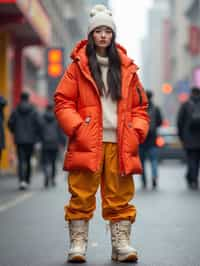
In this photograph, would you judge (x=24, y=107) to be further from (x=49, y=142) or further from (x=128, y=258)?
(x=128, y=258)

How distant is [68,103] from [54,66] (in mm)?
27718

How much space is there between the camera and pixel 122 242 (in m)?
6.70

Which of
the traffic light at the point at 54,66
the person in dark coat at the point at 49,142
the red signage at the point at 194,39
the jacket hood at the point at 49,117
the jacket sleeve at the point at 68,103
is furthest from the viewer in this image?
the red signage at the point at 194,39

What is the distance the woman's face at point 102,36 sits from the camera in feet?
22.3

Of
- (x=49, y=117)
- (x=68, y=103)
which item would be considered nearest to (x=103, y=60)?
(x=68, y=103)

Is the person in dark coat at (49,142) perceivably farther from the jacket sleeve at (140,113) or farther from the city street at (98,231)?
the jacket sleeve at (140,113)

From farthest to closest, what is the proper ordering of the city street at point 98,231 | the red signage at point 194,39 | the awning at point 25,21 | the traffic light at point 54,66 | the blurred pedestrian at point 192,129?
the red signage at point 194,39, the traffic light at point 54,66, the awning at point 25,21, the blurred pedestrian at point 192,129, the city street at point 98,231

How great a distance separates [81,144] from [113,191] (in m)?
0.42

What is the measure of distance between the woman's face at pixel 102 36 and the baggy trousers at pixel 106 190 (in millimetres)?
724

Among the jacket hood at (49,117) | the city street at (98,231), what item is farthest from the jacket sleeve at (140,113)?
the jacket hood at (49,117)

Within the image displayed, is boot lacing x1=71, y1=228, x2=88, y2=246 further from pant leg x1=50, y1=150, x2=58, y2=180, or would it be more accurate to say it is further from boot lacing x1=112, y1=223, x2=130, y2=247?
pant leg x1=50, y1=150, x2=58, y2=180

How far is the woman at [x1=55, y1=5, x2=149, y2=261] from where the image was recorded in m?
6.65

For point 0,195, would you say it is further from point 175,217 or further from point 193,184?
point 175,217

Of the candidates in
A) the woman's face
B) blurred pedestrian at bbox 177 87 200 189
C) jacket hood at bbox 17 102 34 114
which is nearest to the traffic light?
jacket hood at bbox 17 102 34 114
